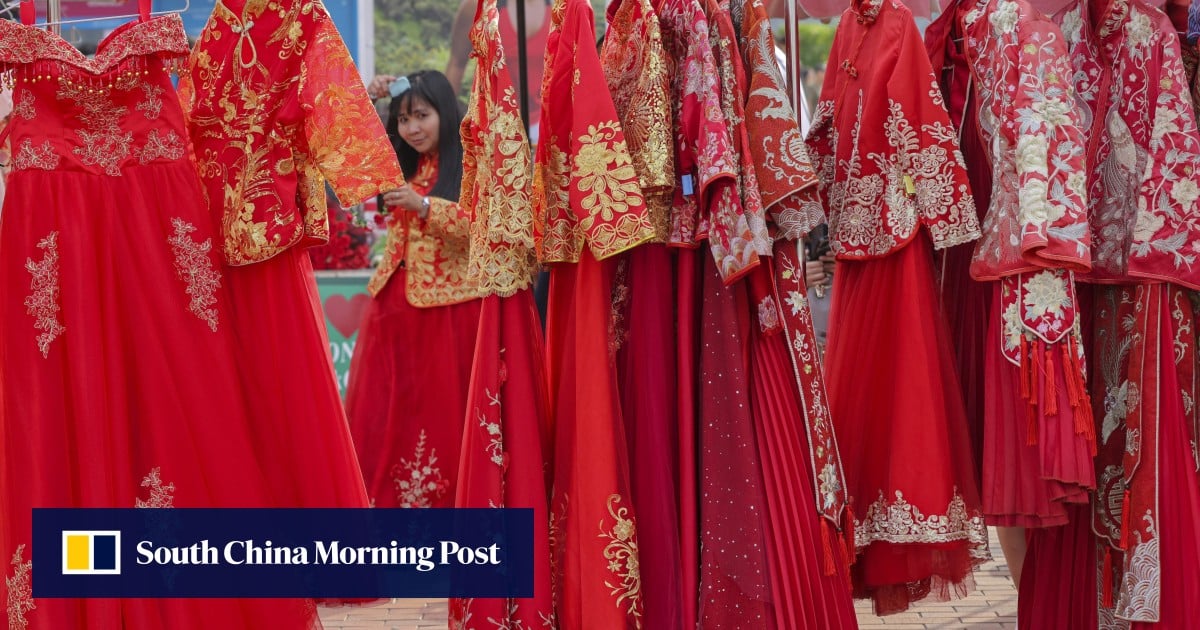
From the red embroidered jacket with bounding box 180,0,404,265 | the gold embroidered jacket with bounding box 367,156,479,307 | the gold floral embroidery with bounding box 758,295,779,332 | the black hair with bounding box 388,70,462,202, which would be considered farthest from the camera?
the black hair with bounding box 388,70,462,202

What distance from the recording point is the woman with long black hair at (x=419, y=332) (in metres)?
3.97

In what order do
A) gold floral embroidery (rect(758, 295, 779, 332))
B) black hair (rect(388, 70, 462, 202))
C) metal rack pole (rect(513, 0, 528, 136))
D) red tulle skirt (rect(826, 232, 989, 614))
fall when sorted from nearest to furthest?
gold floral embroidery (rect(758, 295, 779, 332)) → red tulle skirt (rect(826, 232, 989, 614)) → metal rack pole (rect(513, 0, 528, 136)) → black hair (rect(388, 70, 462, 202))

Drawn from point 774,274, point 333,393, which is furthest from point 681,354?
point 333,393

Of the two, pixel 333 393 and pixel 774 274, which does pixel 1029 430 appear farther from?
pixel 333 393

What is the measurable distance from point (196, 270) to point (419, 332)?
145cm

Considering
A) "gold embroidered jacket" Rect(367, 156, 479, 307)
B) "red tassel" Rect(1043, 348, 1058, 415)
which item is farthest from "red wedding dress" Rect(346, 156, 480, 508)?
"red tassel" Rect(1043, 348, 1058, 415)

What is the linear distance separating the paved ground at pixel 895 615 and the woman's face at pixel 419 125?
4.90ft

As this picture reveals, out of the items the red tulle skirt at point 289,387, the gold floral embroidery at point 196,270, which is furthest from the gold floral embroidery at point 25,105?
the red tulle skirt at point 289,387

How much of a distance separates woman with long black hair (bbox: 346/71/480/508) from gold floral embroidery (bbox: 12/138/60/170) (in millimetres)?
1448

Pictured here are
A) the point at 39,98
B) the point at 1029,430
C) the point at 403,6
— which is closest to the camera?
the point at 1029,430

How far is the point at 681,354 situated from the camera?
2.45 metres

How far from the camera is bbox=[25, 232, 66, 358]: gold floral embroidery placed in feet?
8.25

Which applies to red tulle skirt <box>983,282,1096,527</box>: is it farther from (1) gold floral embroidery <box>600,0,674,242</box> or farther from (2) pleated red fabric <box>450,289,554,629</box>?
(2) pleated red fabric <box>450,289,554,629</box>

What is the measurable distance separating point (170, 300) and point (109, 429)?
298 mm
